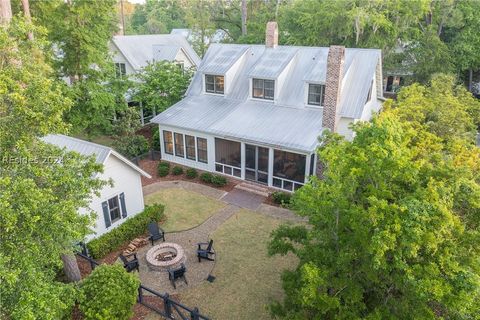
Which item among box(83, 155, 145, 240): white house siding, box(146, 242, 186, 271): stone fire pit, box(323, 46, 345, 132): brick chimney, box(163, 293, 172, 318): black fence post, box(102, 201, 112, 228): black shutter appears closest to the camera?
box(163, 293, 172, 318): black fence post

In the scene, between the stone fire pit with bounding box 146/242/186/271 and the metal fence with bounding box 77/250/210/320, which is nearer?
the metal fence with bounding box 77/250/210/320

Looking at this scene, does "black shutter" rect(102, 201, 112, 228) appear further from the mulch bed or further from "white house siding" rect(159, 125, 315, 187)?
"white house siding" rect(159, 125, 315, 187)

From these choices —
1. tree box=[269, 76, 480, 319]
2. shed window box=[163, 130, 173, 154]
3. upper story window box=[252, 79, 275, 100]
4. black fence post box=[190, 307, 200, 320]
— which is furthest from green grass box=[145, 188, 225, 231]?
tree box=[269, 76, 480, 319]

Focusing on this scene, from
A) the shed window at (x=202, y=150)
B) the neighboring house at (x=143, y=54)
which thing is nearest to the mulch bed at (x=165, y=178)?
the shed window at (x=202, y=150)

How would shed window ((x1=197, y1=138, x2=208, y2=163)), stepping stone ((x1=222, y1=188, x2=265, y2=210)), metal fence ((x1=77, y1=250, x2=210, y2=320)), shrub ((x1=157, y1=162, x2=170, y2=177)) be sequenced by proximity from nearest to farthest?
1. metal fence ((x1=77, y1=250, x2=210, y2=320))
2. stepping stone ((x1=222, y1=188, x2=265, y2=210))
3. shed window ((x1=197, y1=138, x2=208, y2=163))
4. shrub ((x1=157, y1=162, x2=170, y2=177))

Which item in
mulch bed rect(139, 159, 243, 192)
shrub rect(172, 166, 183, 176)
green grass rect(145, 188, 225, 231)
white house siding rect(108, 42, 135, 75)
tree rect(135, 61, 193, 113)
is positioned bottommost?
green grass rect(145, 188, 225, 231)

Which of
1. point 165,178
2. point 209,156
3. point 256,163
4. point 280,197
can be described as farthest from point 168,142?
point 280,197
